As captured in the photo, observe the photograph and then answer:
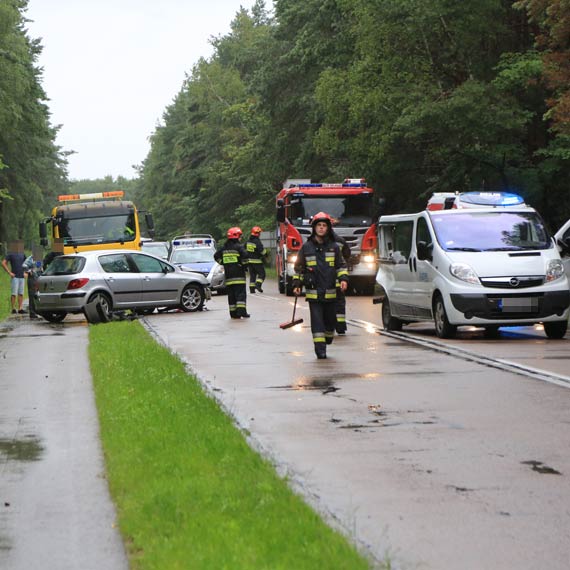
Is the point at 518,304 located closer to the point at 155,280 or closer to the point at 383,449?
the point at 383,449

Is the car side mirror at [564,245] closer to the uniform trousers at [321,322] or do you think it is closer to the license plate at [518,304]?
the license plate at [518,304]

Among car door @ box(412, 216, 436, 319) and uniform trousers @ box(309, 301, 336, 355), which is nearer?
uniform trousers @ box(309, 301, 336, 355)

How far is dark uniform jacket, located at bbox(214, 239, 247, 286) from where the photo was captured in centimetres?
2609

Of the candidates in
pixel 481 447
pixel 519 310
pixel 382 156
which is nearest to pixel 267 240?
pixel 382 156

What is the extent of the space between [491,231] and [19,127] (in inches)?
1901

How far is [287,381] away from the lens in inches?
543

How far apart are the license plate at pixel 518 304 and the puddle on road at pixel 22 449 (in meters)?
9.68

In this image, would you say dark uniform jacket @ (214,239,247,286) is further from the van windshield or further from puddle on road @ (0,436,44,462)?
puddle on road @ (0,436,44,462)

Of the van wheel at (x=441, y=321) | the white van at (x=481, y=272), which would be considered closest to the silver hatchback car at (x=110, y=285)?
the white van at (x=481, y=272)

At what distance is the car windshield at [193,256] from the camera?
4169 centimetres

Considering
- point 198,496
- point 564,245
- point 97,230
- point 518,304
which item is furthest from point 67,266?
point 198,496

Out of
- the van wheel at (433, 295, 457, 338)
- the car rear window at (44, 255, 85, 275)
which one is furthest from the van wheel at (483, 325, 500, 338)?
the car rear window at (44, 255, 85, 275)

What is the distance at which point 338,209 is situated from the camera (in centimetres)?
3691

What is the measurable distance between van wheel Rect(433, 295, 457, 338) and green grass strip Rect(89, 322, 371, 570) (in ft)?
23.7
